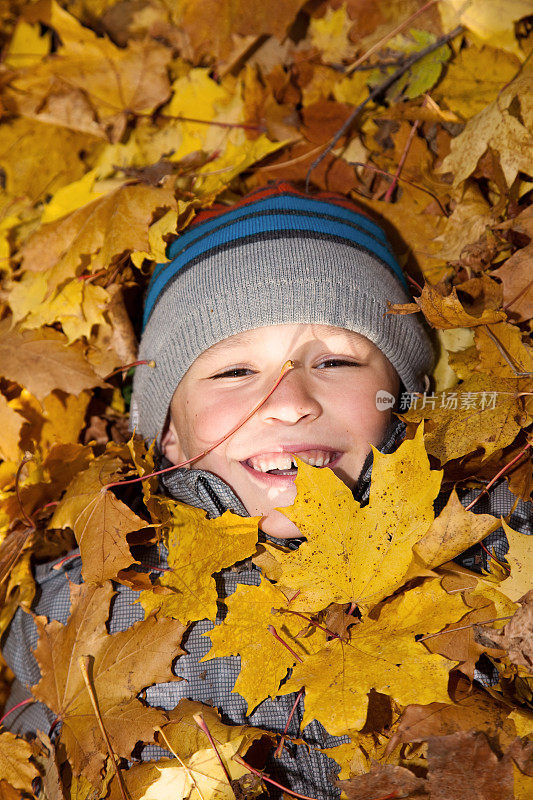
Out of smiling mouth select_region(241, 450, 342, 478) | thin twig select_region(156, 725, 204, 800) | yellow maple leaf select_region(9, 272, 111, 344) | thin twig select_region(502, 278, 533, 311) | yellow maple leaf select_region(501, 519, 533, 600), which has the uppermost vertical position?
Answer: yellow maple leaf select_region(9, 272, 111, 344)

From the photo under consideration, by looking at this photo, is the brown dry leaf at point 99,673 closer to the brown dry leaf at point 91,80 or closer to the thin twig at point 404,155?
the thin twig at point 404,155

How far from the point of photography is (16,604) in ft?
6.44

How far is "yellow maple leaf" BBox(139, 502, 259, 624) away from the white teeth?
0.52 ft

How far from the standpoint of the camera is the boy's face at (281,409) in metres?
1.67

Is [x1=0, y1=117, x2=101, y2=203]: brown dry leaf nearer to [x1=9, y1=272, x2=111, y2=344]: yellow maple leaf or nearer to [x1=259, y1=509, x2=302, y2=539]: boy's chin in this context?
[x1=9, y1=272, x2=111, y2=344]: yellow maple leaf

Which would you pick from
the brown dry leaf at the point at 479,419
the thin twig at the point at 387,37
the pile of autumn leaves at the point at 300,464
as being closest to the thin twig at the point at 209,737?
the pile of autumn leaves at the point at 300,464

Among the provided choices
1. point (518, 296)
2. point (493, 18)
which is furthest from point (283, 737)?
point (493, 18)

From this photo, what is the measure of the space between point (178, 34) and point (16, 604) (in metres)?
2.08

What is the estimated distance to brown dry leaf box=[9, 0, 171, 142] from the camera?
2.31m

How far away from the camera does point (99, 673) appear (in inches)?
63.1

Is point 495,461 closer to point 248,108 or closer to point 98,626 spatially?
point 98,626

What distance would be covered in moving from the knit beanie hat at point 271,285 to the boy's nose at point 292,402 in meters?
0.20

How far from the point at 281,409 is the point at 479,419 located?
0.49m

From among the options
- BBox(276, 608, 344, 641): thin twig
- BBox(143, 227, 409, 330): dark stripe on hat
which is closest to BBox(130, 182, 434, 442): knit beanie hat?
BBox(143, 227, 409, 330): dark stripe on hat
